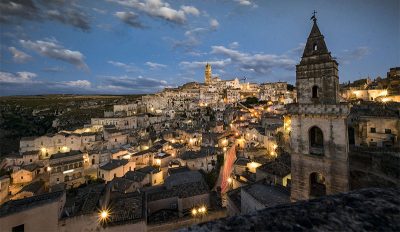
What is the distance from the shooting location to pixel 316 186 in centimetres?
1353

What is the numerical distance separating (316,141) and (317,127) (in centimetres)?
127

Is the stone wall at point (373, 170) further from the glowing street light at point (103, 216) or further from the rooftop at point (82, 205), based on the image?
the rooftop at point (82, 205)

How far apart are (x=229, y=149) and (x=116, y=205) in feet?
88.5

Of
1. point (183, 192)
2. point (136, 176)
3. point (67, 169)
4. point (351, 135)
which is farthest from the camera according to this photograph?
point (67, 169)

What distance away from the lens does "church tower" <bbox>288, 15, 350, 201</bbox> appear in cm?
1202

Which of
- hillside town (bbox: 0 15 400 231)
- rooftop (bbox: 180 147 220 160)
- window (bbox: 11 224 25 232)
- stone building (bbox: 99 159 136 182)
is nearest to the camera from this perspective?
window (bbox: 11 224 25 232)

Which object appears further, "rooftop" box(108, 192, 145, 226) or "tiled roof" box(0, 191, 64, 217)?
"rooftop" box(108, 192, 145, 226)

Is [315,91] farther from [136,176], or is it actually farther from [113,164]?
[113,164]

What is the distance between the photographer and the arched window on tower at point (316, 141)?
12.9 meters

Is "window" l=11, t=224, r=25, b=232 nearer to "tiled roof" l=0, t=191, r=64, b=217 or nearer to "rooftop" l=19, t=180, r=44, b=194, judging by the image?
"tiled roof" l=0, t=191, r=64, b=217

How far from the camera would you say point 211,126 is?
57281 mm

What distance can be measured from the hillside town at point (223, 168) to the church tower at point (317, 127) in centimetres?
6

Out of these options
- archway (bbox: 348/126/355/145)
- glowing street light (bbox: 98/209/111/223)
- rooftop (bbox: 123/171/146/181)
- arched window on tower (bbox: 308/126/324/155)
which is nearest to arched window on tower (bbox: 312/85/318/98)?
arched window on tower (bbox: 308/126/324/155)

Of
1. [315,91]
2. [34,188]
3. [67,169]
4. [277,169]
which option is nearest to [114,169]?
[67,169]
